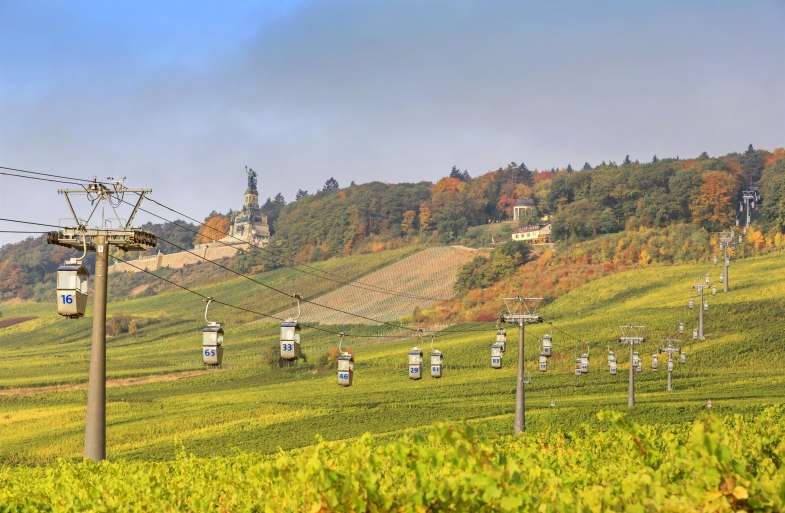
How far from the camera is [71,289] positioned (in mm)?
25703

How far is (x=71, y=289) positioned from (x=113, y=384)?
75029 millimetres

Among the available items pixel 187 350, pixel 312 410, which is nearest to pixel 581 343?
pixel 312 410

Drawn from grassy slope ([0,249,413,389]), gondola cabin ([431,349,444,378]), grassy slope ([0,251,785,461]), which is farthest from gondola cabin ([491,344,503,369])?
grassy slope ([0,249,413,389])

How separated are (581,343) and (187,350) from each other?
48.3 metres

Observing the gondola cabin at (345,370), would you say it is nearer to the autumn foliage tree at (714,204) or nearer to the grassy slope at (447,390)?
the grassy slope at (447,390)

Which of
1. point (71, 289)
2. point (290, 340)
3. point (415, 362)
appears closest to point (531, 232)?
point (415, 362)

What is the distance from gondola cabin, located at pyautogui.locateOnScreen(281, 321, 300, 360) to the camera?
108 ft

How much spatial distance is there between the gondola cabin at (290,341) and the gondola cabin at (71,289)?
8371 mm

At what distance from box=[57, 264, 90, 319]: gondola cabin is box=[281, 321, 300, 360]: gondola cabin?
Answer: 8.37 m

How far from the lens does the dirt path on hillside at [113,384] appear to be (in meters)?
92.6

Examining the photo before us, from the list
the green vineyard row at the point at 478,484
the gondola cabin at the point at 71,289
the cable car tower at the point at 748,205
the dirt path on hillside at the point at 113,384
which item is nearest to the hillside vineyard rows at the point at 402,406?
the green vineyard row at the point at 478,484

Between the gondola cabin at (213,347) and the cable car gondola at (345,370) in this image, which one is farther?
the cable car gondola at (345,370)

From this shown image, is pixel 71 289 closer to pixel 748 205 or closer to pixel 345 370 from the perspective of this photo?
pixel 345 370

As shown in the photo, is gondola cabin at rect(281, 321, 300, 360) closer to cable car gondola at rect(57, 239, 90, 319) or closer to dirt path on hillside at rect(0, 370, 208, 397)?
cable car gondola at rect(57, 239, 90, 319)
